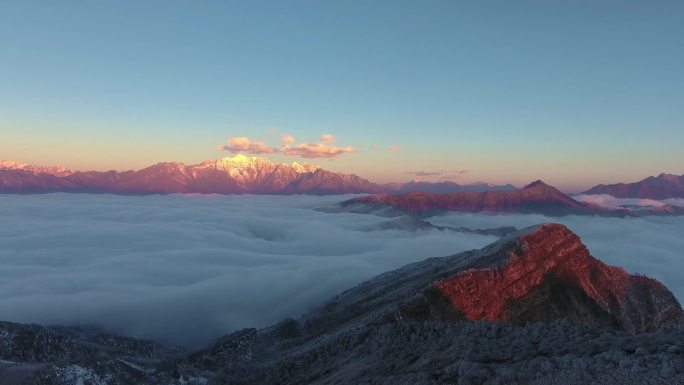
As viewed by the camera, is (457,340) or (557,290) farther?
(557,290)

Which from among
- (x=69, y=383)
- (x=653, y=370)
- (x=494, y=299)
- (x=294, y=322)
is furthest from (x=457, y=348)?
(x=294, y=322)

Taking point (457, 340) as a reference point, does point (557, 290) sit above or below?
below

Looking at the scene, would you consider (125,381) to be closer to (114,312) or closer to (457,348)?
(457,348)

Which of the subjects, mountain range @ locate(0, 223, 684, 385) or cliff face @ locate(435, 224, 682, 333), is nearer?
mountain range @ locate(0, 223, 684, 385)

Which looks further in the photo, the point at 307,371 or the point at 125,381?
the point at 125,381
